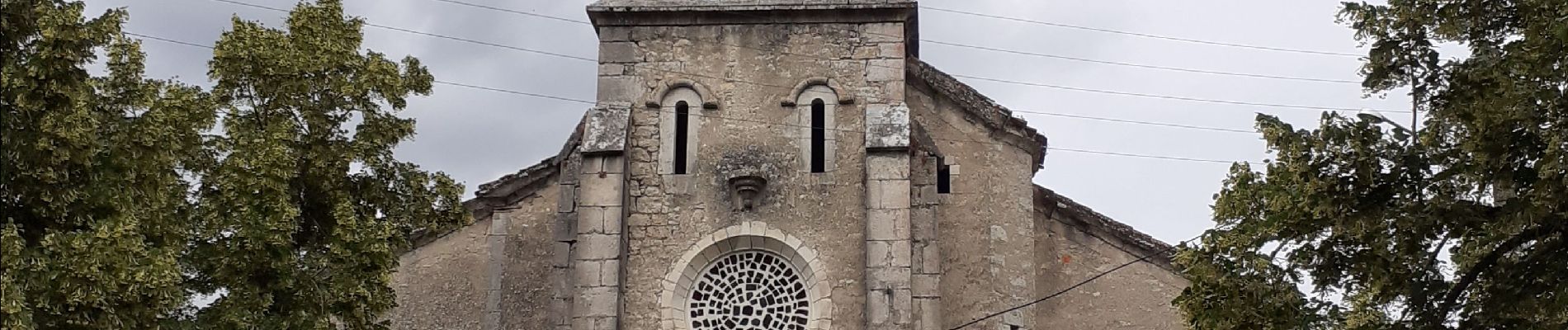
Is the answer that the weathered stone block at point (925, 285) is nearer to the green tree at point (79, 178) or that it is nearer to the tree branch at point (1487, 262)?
the tree branch at point (1487, 262)

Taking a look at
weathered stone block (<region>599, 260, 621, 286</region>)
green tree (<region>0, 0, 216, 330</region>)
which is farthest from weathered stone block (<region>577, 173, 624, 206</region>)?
green tree (<region>0, 0, 216, 330</region>)

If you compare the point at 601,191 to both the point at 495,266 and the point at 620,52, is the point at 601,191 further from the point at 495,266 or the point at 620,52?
the point at 495,266

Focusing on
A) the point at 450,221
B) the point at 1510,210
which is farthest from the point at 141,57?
the point at 1510,210

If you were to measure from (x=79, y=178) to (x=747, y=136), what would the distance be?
26.2 feet

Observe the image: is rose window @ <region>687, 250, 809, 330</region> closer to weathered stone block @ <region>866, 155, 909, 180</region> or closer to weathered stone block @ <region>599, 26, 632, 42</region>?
weathered stone block @ <region>866, 155, 909, 180</region>

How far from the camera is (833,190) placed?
18172 millimetres

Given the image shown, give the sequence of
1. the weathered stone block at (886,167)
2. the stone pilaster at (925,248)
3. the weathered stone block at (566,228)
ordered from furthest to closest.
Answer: the weathered stone block at (566,228)
the weathered stone block at (886,167)
the stone pilaster at (925,248)

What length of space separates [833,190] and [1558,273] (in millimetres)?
8131

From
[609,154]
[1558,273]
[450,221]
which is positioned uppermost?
[609,154]

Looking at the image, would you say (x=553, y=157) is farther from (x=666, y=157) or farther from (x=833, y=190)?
(x=833, y=190)

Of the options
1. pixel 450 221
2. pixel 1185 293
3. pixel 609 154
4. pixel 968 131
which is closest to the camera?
pixel 1185 293

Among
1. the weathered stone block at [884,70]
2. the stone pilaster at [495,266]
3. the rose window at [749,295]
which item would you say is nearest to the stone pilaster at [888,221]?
the weathered stone block at [884,70]

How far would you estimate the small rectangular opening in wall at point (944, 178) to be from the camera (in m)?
19.3

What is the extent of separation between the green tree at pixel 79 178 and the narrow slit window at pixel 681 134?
6751 mm
